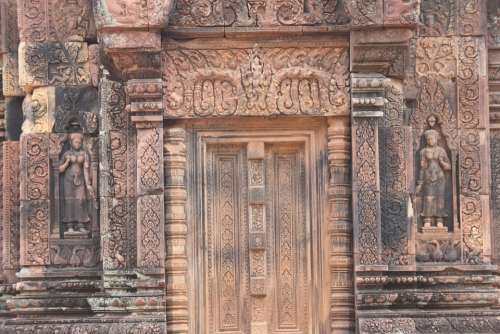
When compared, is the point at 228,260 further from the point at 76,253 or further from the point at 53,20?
the point at 53,20

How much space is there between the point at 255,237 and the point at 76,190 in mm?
2002

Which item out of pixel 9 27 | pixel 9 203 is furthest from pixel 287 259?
pixel 9 27

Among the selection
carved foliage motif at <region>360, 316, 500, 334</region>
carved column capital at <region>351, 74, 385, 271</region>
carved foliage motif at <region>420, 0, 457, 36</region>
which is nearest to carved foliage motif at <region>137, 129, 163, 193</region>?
carved column capital at <region>351, 74, 385, 271</region>

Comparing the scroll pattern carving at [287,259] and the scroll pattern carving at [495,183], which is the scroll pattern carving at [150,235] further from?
the scroll pattern carving at [495,183]

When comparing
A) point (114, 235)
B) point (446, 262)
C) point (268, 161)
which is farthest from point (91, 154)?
point (446, 262)

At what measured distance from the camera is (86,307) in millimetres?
12469

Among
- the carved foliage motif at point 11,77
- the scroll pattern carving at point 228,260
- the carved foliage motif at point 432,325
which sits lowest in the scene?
the carved foliage motif at point 432,325

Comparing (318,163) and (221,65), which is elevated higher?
(221,65)

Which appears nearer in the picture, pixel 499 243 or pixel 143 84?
pixel 143 84

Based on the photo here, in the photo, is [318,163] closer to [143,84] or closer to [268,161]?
[268,161]

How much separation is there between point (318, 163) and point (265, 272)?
1259 millimetres

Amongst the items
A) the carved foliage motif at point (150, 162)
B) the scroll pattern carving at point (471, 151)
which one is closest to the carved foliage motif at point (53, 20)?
the carved foliage motif at point (150, 162)

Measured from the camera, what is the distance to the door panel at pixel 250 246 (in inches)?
488

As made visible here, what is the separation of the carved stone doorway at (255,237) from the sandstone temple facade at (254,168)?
2 centimetres
